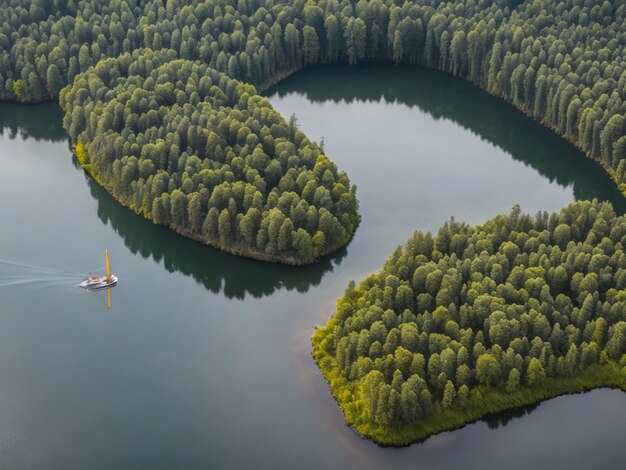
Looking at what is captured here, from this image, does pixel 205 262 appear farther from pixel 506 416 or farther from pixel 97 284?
pixel 506 416

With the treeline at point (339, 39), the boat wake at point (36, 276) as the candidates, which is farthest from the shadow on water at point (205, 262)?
the treeline at point (339, 39)

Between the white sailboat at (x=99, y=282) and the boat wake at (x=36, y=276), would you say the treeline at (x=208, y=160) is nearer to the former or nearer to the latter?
the white sailboat at (x=99, y=282)

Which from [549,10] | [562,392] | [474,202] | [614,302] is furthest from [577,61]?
[562,392]

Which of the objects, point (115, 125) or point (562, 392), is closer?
point (562, 392)

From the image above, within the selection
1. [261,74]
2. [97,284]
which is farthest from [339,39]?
[97,284]

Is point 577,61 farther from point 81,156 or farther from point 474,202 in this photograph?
point 81,156
